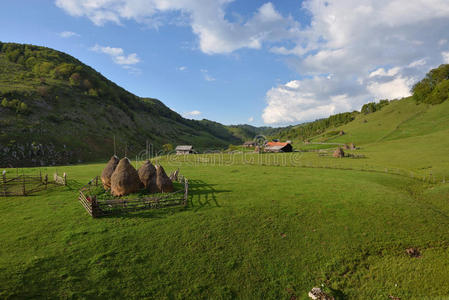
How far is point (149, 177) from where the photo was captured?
23.6 m

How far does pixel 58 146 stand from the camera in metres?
73.0

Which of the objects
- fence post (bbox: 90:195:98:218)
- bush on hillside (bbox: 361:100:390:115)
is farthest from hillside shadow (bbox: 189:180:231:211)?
bush on hillside (bbox: 361:100:390:115)

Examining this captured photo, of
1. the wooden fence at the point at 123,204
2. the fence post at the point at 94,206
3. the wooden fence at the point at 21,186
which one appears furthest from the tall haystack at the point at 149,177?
the wooden fence at the point at 21,186

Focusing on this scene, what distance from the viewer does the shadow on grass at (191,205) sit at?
18.2 m

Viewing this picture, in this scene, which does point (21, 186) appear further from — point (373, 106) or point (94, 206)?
point (373, 106)

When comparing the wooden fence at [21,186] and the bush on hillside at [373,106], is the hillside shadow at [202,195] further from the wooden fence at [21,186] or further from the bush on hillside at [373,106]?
the bush on hillside at [373,106]

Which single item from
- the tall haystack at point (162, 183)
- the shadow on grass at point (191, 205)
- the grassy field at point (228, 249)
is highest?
the tall haystack at point (162, 183)

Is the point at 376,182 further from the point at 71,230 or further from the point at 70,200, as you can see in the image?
the point at 70,200

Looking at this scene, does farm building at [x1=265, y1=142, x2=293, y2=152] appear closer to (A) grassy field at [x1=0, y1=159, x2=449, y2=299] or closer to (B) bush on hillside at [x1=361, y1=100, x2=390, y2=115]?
(A) grassy field at [x1=0, y1=159, x2=449, y2=299]

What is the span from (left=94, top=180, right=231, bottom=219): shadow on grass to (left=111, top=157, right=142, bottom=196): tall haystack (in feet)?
12.8

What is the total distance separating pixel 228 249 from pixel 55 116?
340 feet

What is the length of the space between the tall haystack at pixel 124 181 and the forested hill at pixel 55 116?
62014 millimetres

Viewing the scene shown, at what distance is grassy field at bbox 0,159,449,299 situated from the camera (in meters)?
11.6

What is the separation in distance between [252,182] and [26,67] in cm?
16258
